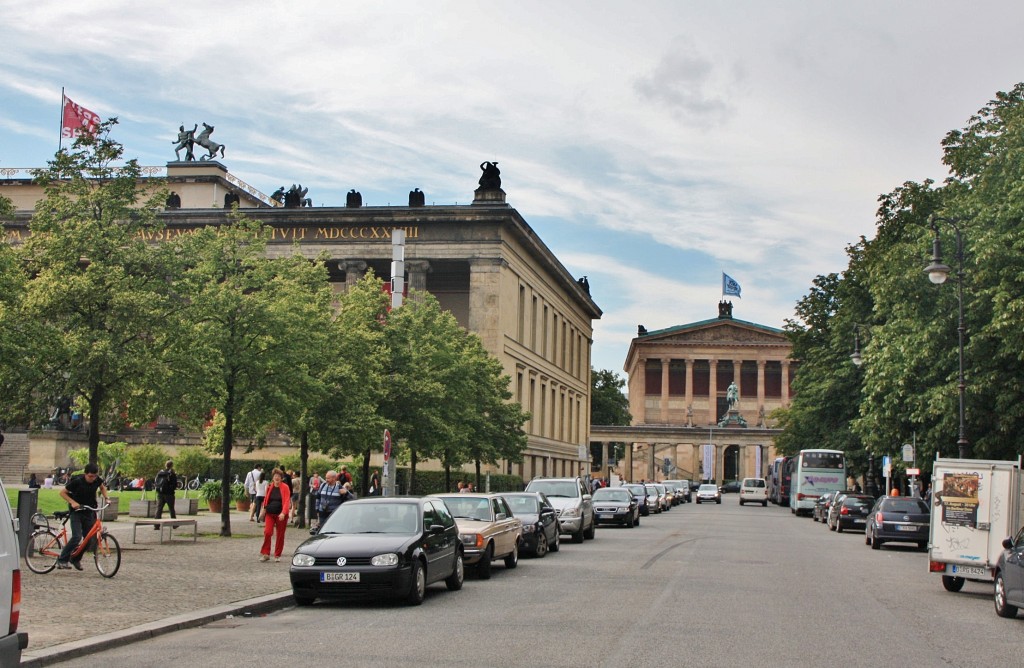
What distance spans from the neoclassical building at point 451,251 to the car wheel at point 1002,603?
159 feet

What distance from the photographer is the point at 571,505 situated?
112ft

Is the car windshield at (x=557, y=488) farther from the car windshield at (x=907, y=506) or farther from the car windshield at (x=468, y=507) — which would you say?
the car windshield at (x=468, y=507)

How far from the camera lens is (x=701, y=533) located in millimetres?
41094

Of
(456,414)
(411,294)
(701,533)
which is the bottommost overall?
(701,533)

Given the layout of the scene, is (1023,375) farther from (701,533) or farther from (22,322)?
(22,322)

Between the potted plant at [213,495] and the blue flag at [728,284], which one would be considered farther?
the blue flag at [728,284]

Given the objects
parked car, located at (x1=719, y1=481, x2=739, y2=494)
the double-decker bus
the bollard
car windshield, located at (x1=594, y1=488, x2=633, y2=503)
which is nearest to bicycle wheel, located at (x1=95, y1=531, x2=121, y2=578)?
the bollard

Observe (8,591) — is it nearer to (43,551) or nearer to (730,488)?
(43,551)

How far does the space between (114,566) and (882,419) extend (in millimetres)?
29768

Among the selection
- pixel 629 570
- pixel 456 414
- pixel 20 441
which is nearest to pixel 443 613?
pixel 629 570

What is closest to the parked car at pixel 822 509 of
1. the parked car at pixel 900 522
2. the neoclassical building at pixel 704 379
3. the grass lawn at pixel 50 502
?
the parked car at pixel 900 522

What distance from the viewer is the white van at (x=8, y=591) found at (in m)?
7.79

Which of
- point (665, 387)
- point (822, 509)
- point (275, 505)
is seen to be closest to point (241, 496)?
point (275, 505)

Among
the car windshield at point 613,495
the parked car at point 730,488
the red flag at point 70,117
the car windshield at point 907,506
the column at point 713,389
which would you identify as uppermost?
the red flag at point 70,117
